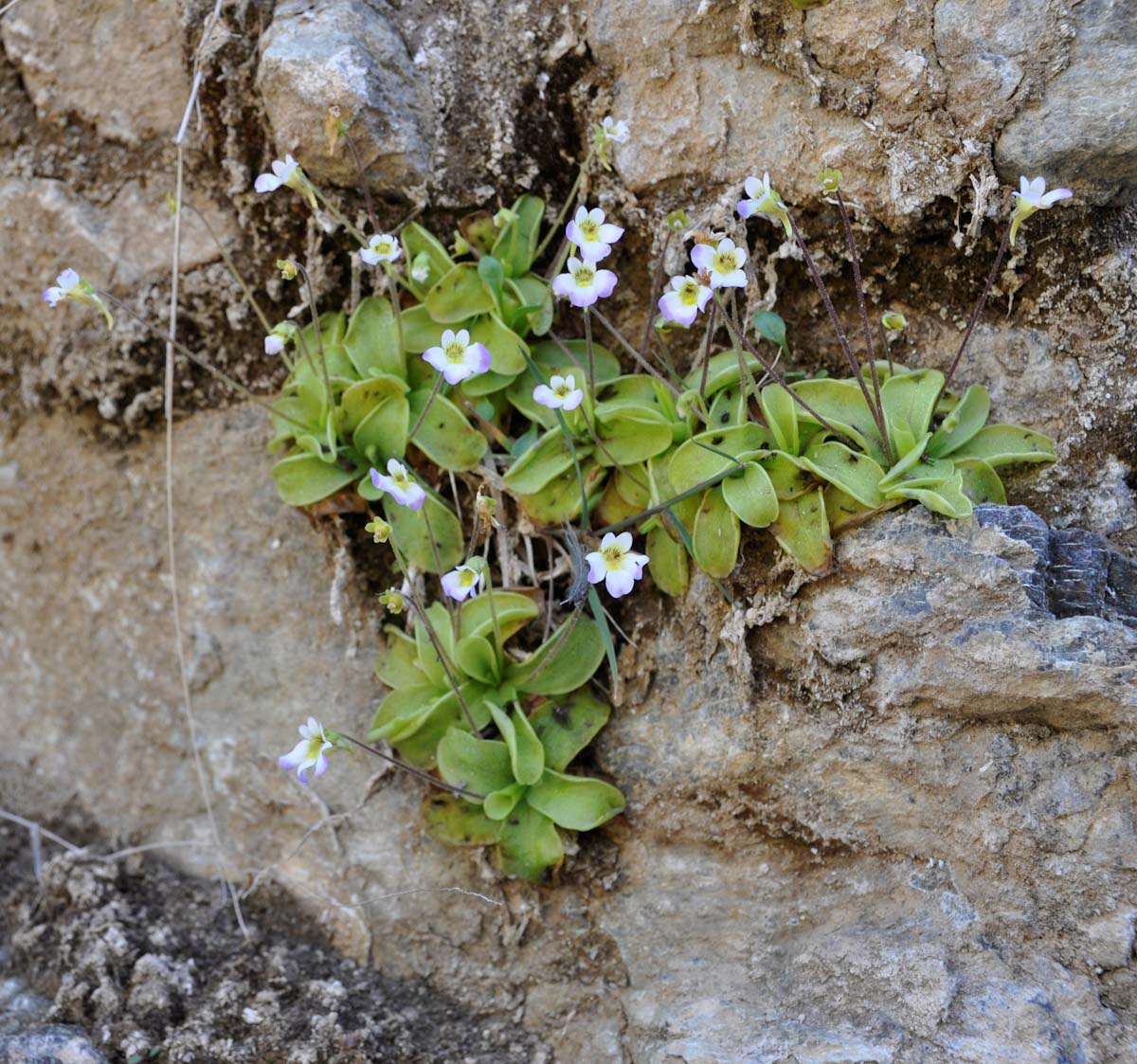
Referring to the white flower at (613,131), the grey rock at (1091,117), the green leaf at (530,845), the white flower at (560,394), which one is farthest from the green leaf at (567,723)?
the grey rock at (1091,117)

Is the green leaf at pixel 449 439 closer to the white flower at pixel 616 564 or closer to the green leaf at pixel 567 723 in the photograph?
the white flower at pixel 616 564

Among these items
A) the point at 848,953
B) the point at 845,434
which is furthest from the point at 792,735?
the point at 845,434

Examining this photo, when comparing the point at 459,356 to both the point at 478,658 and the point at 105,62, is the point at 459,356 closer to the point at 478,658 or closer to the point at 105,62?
the point at 478,658

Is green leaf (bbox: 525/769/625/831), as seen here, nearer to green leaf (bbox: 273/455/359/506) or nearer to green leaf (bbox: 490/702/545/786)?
green leaf (bbox: 490/702/545/786)

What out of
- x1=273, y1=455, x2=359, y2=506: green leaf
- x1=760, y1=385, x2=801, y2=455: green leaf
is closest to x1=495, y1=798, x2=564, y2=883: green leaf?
x1=273, y1=455, x2=359, y2=506: green leaf

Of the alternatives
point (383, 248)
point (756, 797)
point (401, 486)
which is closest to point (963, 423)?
point (756, 797)

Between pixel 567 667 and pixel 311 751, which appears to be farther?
pixel 567 667
